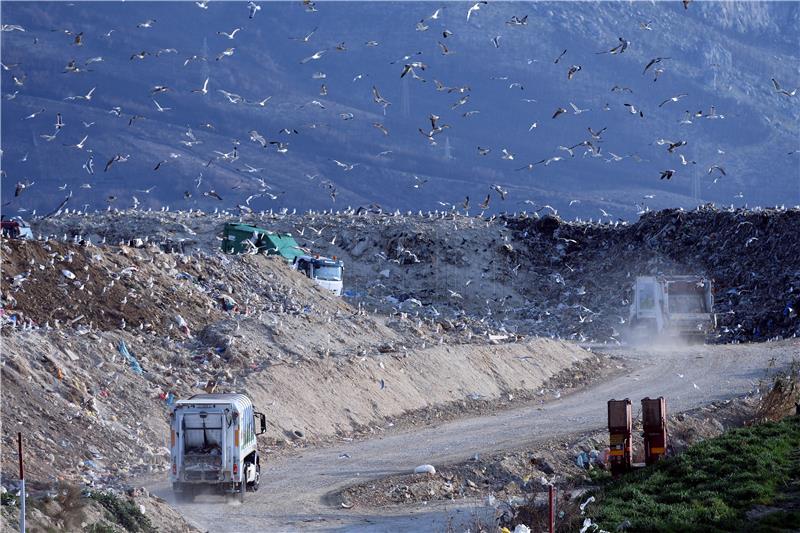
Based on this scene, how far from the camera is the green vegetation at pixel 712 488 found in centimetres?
1692

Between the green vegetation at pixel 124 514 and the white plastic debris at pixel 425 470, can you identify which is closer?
the green vegetation at pixel 124 514

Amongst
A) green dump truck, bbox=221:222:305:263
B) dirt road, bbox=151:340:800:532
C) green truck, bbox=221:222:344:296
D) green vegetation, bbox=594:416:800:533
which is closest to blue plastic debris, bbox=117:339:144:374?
dirt road, bbox=151:340:800:532

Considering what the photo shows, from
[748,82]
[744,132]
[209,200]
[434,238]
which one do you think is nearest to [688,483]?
[434,238]

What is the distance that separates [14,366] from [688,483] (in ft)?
37.8

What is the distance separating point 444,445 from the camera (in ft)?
82.2

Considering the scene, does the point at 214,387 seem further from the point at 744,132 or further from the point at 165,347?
the point at 744,132

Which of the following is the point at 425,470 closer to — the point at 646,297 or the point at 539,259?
the point at 646,297

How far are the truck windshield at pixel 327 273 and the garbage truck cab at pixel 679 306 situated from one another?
10062 mm

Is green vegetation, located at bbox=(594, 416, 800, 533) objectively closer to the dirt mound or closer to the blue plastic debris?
the blue plastic debris

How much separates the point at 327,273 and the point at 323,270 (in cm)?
17

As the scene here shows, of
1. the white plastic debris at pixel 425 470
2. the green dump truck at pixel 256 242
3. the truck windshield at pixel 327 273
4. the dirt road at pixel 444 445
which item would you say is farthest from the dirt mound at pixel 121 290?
the white plastic debris at pixel 425 470

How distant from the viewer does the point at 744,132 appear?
577ft

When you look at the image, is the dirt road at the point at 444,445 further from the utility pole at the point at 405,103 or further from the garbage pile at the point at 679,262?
the utility pole at the point at 405,103

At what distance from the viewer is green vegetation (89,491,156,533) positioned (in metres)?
16.1
